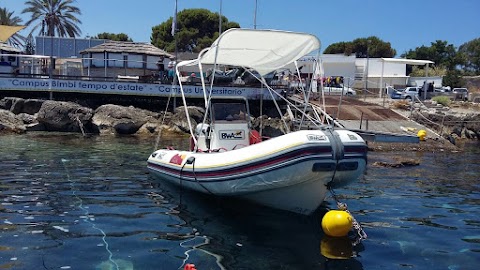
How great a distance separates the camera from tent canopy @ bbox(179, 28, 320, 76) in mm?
10094

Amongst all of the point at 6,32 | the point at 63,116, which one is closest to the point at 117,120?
the point at 63,116

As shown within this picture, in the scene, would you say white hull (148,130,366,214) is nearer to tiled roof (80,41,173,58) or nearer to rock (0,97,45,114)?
rock (0,97,45,114)

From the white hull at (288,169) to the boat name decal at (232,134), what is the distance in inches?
52.7

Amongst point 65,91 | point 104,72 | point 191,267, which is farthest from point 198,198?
point 104,72

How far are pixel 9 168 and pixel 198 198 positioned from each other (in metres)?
6.71

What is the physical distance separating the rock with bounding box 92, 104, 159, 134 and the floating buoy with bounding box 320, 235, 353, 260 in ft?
61.2

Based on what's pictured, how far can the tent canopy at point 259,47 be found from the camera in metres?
10.1

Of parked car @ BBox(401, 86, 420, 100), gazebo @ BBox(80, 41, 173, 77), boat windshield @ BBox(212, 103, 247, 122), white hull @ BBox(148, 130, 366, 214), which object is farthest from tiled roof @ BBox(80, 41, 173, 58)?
white hull @ BBox(148, 130, 366, 214)

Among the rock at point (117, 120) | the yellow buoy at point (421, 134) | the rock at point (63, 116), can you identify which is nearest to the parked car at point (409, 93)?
the yellow buoy at point (421, 134)

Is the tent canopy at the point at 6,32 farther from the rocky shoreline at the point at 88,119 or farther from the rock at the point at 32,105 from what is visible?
the rocky shoreline at the point at 88,119

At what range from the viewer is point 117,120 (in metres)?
25.3

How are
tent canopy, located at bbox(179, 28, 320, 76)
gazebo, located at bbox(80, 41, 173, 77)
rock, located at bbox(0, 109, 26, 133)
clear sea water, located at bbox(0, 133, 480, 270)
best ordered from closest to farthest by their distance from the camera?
clear sea water, located at bbox(0, 133, 480, 270)
tent canopy, located at bbox(179, 28, 320, 76)
rock, located at bbox(0, 109, 26, 133)
gazebo, located at bbox(80, 41, 173, 77)

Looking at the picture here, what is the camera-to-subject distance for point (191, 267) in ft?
19.8

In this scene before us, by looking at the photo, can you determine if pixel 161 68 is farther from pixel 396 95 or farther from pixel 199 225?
pixel 199 225
